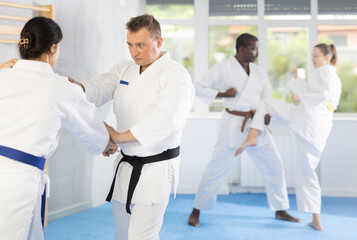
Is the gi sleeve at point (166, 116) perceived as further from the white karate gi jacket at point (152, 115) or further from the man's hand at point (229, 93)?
the man's hand at point (229, 93)

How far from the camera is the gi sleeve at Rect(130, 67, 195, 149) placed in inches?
72.3

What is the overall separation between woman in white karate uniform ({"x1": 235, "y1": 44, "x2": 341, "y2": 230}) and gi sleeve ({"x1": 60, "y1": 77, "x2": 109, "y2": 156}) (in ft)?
6.31

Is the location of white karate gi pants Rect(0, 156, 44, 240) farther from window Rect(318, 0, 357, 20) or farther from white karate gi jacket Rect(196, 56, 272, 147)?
window Rect(318, 0, 357, 20)

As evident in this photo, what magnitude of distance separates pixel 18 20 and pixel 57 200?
153 cm

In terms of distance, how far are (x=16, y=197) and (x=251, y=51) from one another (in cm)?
258

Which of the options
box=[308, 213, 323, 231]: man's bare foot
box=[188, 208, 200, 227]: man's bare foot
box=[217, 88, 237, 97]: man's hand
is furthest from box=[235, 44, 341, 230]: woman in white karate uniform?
box=[188, 208, 200, 227]: man's bare foot

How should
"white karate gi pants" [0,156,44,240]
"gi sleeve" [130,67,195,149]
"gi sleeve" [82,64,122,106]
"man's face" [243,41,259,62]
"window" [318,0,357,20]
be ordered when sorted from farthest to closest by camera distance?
"window" [318,0,357,20] < "man's face" [243,41,259,62] < "gi sleeve" [82,64,122,106] < "gi sleeve" [130,67,195,149] < "white karate gi pants" [0,156,44,240]

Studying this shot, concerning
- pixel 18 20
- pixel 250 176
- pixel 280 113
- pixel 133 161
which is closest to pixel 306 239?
pixel 280 113

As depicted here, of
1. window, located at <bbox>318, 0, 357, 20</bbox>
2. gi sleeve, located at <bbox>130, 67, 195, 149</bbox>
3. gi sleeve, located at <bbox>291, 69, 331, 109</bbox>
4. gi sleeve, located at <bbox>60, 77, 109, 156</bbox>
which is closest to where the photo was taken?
gi sleeve, located at <bbox>60, 77, 109, 156</bbox>

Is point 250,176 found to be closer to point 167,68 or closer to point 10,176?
point 167,68

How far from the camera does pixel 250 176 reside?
481 cm

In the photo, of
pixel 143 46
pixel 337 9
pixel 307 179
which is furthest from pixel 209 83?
pixel 337 9

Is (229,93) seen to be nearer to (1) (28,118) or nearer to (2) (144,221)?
(2) (144,221)

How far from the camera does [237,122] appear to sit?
3.68 m
